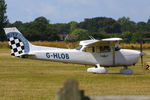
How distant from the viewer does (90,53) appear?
79.6ft

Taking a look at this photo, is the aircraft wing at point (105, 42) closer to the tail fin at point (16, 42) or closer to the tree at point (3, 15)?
the tail fin at point (16, 42)

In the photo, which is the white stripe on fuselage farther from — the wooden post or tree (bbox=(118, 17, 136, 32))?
tree (bbox=(118, 17, 136, 32))

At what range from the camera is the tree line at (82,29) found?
99.1 m

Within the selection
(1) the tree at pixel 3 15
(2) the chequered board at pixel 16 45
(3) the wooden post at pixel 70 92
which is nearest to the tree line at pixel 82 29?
(1) the tree at pixel 3 15

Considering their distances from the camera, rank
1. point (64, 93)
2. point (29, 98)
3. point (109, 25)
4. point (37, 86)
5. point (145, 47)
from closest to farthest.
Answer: point (64, 93) < point (29, 98) < point (37, 86) < point (145, 47) < point (109, 25)

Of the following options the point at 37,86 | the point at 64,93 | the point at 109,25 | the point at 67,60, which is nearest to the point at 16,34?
the point at 67,60

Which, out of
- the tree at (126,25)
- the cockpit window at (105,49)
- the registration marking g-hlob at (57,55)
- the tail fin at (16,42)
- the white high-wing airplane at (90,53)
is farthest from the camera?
the tree at (126,25)

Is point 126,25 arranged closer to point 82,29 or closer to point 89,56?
point 82,29

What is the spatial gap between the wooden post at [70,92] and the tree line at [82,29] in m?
82.8

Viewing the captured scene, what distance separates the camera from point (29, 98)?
44.5 feet

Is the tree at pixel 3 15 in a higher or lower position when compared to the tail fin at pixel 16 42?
higher

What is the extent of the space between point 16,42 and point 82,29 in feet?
428

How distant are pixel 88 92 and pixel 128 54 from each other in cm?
910

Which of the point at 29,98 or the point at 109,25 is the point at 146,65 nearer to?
the point at 29,98
